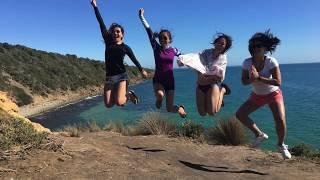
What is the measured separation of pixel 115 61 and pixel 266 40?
2.84 m

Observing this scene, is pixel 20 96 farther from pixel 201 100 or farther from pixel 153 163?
pixel 201 100

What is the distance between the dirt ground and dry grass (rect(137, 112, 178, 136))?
8.36 feet

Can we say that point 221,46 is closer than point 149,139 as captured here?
Yes

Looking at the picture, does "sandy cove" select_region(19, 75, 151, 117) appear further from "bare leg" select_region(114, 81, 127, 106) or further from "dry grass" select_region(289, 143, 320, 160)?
"bare leg" select_region(114, 81, 127, 106)

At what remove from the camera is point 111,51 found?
9.03 m

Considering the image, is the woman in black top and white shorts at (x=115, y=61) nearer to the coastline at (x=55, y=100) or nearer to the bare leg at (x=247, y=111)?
the bare leg at (x=247, y=111)

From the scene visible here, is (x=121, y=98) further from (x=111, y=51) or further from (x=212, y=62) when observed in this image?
(x=212, y=62)

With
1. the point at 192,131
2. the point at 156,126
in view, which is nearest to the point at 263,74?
the point at 192,131

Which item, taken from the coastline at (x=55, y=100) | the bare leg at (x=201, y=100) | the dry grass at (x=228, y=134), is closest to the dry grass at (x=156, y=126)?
the dry grass at (x=228, y=134)

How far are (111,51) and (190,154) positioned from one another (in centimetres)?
445

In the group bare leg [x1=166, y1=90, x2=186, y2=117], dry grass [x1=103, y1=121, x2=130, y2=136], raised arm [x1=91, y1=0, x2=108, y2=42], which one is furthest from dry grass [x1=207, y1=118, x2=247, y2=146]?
raised arm [x1=91, y1=0, x2=108, y2=42]

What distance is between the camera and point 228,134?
15297mm

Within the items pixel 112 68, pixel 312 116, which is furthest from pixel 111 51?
pixel 312 116

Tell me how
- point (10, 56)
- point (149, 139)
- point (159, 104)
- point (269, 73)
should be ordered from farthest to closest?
1. point (10, 56)
2. point (149, 139)
3. point (159, 104)
4. point (269, 73)
